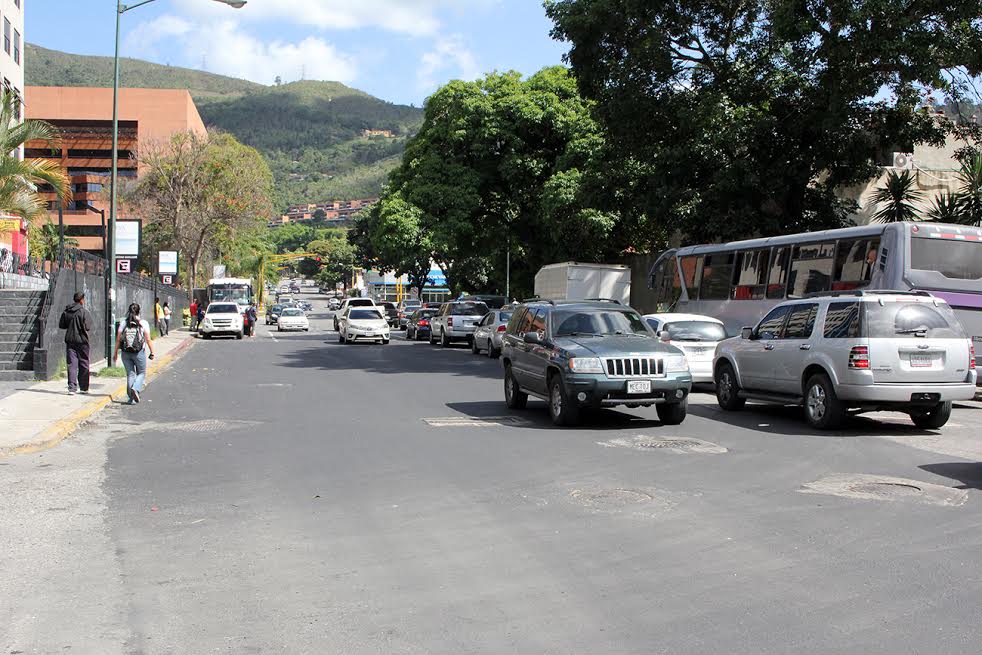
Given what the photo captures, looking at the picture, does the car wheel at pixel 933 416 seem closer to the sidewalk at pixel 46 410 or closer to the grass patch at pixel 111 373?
the sidewalk at pixel 46 410

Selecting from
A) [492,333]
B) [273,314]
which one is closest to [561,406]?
[492,333]

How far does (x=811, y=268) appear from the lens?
21.8 meters

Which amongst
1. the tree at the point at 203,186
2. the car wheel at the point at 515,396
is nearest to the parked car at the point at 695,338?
the car wheel at the point at 515,396

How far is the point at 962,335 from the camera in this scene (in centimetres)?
1339

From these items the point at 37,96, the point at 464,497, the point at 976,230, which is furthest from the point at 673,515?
the point at 37,96

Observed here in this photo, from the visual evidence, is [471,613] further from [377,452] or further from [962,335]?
[962,335]

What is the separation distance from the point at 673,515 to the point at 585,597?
2422 millimetres

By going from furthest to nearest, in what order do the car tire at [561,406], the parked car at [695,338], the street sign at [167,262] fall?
the street sign at [167,262] → the parked car at [695,338] → the car tire at [561,406]

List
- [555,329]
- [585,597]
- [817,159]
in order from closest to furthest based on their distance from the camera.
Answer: [585,597], [555,329], [817,159]

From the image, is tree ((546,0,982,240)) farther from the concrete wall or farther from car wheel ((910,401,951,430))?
the concrete wall

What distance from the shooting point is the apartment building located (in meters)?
102

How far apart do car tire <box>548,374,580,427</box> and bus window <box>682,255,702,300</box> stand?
1359cm

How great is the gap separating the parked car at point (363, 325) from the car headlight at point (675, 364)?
27.0m

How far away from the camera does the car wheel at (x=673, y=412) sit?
14047 mm
